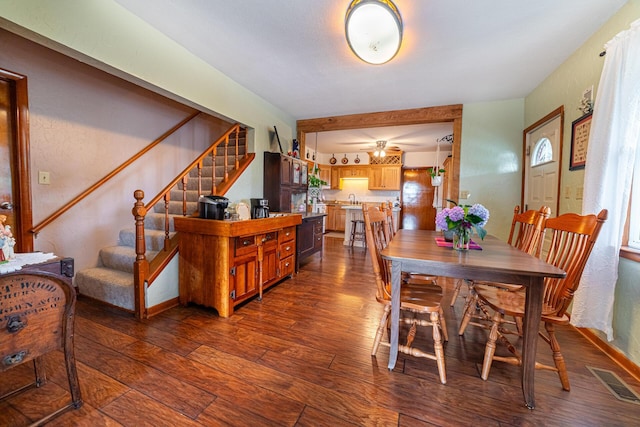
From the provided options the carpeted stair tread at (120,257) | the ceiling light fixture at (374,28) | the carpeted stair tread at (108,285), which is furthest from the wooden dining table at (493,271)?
the carpeted stair tread at (120,257)

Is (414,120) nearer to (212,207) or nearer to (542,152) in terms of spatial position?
(542,152)

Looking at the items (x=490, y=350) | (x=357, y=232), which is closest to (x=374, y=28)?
(x=490, y=350)

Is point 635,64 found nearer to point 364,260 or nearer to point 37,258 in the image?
point 364,260

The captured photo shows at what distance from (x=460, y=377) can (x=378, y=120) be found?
12.2ft

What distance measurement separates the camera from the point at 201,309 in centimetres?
238

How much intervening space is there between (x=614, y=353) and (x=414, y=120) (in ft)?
11.2

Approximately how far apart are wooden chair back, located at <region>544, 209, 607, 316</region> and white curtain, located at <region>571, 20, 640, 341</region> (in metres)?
0.46

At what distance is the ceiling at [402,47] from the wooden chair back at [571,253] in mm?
1615

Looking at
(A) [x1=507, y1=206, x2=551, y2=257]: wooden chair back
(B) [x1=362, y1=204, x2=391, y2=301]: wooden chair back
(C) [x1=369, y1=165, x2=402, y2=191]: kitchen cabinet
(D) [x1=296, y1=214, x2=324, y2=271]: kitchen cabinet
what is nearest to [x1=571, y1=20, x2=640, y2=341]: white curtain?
(A) [x1=507, y1=206, x2=551, y2=257]: wooden chair back

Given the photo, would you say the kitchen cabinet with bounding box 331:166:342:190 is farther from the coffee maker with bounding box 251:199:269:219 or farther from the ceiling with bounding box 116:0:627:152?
the coffee maker with bounding box 251:199:269:219

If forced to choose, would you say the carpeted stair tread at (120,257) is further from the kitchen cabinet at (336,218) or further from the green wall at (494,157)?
the kitchen cabinet at (336,218)

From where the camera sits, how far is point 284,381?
145 centimetres

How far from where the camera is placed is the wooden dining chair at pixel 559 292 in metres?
1.30

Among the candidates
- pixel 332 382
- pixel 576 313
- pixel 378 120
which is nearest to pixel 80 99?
pixel 332 382
